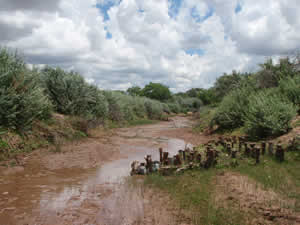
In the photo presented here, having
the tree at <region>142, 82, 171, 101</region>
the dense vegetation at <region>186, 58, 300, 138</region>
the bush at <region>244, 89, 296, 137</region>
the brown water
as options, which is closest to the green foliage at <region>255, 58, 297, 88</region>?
the dense vegetation at <region>186, 58, 300, 138</region>

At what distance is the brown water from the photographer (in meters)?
3.55

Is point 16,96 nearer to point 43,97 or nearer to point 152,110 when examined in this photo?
point 43,97

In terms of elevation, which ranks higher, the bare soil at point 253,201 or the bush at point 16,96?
the bush at point 16,96

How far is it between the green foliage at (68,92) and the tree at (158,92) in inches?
1839

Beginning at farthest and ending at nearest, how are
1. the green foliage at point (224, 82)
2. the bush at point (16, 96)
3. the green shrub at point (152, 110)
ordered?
the green foliage at point (224, 82)
the green shrub at point (152, 110)
the bush at point (16, 96)

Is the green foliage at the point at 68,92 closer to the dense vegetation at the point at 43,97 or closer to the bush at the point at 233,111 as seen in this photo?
the dense vegetation at the point at 43,97

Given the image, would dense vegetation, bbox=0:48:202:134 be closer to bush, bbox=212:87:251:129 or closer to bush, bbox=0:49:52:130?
bush, bbox=0:49:52:130

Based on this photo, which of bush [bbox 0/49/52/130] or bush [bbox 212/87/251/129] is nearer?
bush [bbox 0/49/52/130]

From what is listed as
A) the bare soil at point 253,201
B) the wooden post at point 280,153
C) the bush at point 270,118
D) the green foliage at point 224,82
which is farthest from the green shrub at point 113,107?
the green foliage at point 224,82

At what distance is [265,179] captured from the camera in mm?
4406

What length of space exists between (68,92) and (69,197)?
9.10m

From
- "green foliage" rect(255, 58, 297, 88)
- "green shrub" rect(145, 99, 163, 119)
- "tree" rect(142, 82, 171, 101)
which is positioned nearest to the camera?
"green foliage" rect(255, 58, 297, 88)

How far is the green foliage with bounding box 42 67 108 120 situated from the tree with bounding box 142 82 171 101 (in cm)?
4672

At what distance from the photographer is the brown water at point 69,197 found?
3.55 metres
